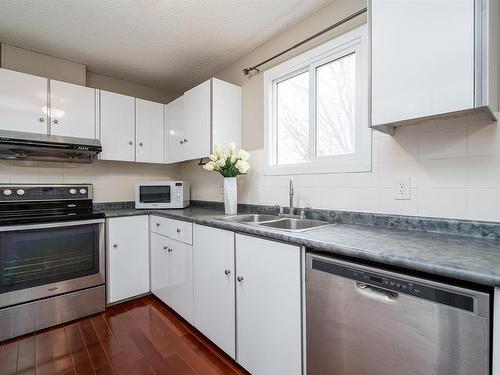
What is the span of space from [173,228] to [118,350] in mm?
921

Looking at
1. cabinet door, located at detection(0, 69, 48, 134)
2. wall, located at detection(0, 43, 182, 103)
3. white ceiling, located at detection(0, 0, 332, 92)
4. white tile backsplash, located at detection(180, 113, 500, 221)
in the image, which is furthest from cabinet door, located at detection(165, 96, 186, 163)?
white tile backsplash, located at detection(180, 113, 500, 221)

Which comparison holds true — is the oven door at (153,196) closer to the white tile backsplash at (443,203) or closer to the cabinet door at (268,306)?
the cabinet door at (268,306)

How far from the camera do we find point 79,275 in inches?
85.4

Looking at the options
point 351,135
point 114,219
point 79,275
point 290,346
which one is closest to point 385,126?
point 351,135

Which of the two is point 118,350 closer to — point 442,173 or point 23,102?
point 23,102

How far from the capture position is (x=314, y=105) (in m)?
1.91

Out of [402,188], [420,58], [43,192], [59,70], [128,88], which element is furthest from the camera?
[128,88]

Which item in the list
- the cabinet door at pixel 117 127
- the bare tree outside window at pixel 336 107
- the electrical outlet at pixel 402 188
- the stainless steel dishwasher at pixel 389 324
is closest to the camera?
the stainless steel dishwasher at pixel 389 324

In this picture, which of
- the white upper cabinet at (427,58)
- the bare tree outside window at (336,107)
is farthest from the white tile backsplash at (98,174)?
the white upper cabinet at (427,58)

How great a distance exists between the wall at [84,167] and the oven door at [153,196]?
0.40 metres

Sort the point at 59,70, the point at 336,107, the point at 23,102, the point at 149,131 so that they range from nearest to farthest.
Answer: the point at 336,107 → the point at 23,102 → the point at 59,70 → the point at 149,131

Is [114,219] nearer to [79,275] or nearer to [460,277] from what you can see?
[79,275]

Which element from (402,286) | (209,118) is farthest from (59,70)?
(402,286)

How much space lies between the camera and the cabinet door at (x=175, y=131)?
2695mm
